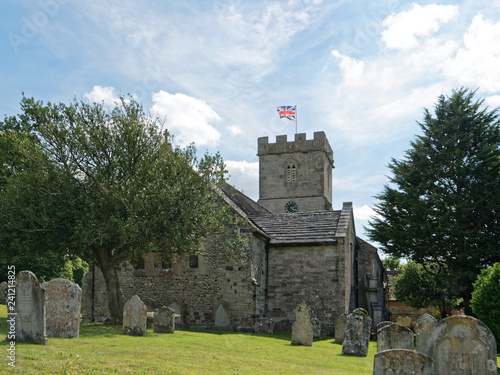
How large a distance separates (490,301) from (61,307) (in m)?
14.8

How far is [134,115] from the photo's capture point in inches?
730

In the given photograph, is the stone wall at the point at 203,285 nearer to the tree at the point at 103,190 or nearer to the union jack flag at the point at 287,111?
the tree at the point at 103,190

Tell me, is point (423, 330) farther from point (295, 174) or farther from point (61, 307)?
point (295, 174)

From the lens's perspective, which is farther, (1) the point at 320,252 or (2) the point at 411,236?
(2) the point at 411,236

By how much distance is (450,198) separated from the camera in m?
26.7

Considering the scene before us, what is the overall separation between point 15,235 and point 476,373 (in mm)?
16078

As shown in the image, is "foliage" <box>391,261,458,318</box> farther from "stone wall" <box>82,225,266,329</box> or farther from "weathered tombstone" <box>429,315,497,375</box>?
"weathered tombstone" <box>429,315,497,375</box>

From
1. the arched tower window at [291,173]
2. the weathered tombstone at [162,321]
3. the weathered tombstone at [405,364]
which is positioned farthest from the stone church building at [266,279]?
the arched tower window at [291,173]

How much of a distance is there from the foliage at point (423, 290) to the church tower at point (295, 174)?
1466cm

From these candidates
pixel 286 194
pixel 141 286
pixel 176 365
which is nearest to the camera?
pixel 176 365

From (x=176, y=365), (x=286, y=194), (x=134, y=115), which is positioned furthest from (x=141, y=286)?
(x=286, y=194)

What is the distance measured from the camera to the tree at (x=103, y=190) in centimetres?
1694

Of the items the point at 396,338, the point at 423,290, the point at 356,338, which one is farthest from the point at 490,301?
the point at 423,290

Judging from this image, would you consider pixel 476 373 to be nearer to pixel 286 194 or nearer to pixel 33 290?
pixel 33 290
